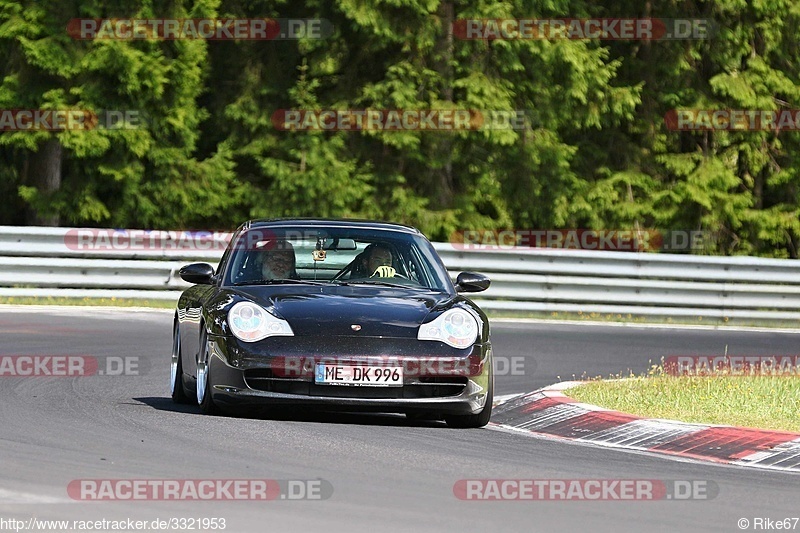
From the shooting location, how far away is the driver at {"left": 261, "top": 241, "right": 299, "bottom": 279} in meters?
11.2

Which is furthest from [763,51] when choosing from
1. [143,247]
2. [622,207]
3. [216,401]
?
[216,401]

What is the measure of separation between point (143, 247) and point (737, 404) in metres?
10.6

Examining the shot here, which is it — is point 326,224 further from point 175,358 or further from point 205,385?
point 205,385

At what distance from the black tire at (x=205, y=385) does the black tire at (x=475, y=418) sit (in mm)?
1478

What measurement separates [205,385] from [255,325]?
Answer: 608 mm

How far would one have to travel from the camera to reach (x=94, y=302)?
800 inches

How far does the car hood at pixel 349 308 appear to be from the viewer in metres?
10.1

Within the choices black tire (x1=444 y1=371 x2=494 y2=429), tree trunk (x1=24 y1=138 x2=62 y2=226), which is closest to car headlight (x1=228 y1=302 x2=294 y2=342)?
black tire (x1=444 y1=371 x2=494 y2=429)

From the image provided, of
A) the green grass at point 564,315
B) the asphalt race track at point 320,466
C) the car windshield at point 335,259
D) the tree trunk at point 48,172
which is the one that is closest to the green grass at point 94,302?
the green grass at point 564,315

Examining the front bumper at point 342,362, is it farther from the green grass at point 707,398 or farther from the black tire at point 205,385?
the green grass at point 707,398

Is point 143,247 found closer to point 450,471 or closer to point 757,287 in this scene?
point 757,287

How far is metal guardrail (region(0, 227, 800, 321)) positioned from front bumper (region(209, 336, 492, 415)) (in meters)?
10.5

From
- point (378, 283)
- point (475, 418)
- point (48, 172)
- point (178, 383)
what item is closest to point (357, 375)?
point (475, 418)

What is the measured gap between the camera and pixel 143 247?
2056cm
